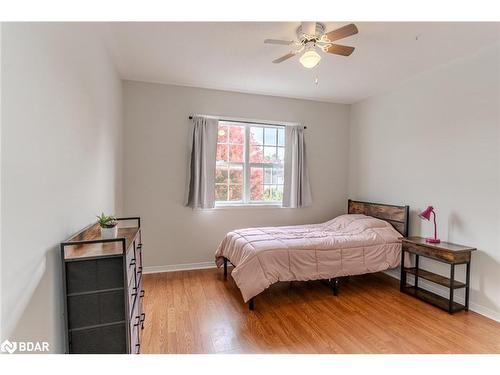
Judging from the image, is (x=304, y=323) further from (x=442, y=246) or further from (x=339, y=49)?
(x=339, y=49)

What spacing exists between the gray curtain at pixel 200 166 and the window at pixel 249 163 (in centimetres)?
23

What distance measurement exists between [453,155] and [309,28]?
2218 millimetres

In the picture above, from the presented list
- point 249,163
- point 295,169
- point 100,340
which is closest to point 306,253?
point 295,169

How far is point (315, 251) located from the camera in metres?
2.95

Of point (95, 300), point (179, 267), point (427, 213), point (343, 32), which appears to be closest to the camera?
point (95, 300)

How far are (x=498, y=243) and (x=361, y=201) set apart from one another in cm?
196

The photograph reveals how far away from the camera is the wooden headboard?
3488mm

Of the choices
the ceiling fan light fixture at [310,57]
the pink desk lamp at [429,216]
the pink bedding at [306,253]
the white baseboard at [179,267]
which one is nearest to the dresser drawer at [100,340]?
the pink bedding at [306,253]

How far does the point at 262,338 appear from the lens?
2213 mm

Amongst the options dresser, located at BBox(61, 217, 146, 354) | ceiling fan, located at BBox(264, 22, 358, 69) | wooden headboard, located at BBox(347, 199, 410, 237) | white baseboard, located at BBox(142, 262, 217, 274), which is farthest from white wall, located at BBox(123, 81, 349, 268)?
dresser, located at BBox(61, 217, 146, 354)

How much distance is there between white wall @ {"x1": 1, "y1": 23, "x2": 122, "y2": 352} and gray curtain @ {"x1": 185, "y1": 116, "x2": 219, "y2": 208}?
1.85m

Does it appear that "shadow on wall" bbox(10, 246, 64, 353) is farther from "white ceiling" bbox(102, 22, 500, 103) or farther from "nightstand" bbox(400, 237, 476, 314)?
"nightstand" bbox(400, 237, 476, 314)

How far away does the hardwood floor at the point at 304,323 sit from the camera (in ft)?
6.93
